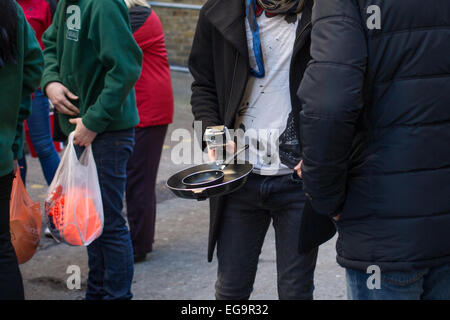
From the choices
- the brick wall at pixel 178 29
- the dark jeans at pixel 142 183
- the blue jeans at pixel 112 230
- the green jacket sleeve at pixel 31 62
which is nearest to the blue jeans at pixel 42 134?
the dark jeans at pixel 142 183

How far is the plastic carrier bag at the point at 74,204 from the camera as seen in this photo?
367 cm

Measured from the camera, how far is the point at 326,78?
225 cm

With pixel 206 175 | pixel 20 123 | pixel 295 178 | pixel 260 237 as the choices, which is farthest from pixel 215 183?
pixel 20 123

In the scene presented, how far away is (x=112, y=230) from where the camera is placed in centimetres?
394

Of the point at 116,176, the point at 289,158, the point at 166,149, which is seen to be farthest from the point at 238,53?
the point at 166,149

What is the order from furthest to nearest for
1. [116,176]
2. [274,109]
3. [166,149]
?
[166,149]
[116,176]
[274,109]

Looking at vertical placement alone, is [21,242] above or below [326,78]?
below

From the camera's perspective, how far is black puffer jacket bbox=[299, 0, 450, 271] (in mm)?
2215

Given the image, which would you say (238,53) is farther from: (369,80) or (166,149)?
(166,149)

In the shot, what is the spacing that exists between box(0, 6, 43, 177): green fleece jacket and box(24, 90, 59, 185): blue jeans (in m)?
2.12

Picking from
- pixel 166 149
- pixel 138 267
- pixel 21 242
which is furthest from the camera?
pixel 166 149

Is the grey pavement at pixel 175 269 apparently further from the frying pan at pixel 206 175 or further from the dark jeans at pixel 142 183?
the frying pan at pixel 206 175

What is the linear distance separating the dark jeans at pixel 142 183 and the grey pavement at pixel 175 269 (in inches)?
9.7

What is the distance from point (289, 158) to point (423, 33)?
1.01m
